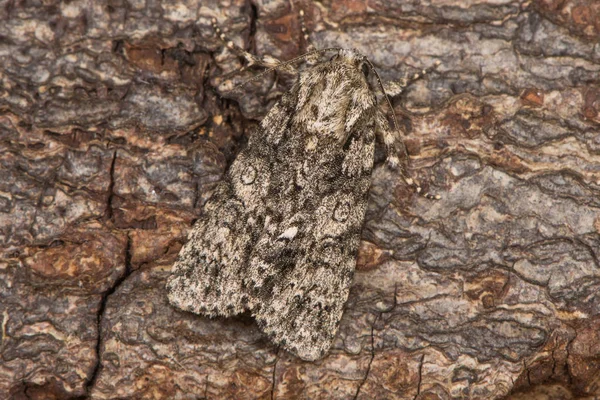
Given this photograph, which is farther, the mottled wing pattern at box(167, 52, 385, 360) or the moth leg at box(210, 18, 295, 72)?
the moth leg at box(210, 18, 295, 72)

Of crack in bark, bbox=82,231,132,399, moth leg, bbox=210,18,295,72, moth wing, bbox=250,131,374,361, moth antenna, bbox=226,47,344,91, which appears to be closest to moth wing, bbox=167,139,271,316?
moth wing, bbox=250,131,374,361

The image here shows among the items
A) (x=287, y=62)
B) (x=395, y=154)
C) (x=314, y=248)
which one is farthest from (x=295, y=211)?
(x=287, y=62)

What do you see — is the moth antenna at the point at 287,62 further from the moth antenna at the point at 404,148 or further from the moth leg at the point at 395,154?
the moth leg at the point at 395,154

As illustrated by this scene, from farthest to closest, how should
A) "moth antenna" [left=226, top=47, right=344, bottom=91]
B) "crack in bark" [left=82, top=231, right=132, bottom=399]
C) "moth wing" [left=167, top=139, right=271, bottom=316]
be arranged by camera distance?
"moth antenna" [left=226, top=47, right=344, bottom=91], "moth wing" [left=167, top=139, right=271, bottom=316], "crack in bark" [left=82, top=231, right=132, bottom=399]

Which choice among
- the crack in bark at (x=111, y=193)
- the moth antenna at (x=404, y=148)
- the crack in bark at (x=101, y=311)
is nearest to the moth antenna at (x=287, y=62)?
the moth antenna at (x=404, y=148)

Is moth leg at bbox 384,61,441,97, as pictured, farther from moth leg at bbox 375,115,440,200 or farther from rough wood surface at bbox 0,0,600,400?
moth leg at bbox 375,115,440,200

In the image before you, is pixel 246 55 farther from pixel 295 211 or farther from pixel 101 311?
pixel 101 311
